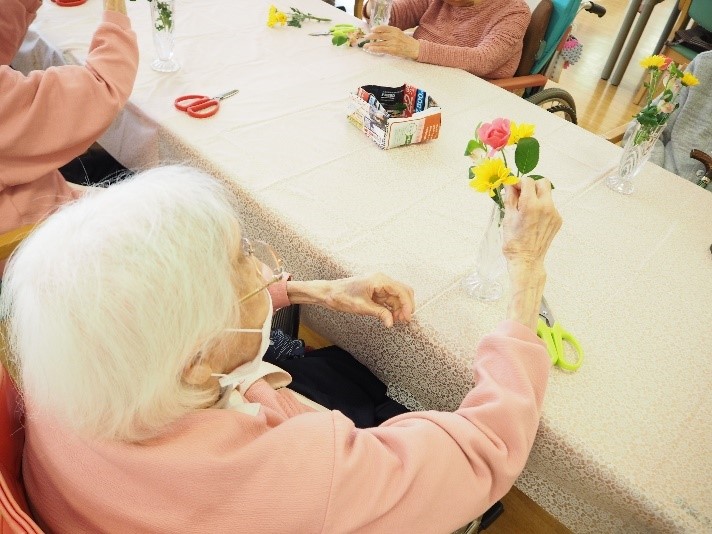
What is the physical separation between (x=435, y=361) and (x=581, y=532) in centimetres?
41

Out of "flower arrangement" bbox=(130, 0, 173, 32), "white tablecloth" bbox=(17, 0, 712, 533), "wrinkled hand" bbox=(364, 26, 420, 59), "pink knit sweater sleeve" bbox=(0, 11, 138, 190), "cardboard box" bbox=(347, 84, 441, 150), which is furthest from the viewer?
"wrinkled hand" bbox=(364, 26, 420, 59)

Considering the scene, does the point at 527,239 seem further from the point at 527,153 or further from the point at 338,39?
the point at 338,39

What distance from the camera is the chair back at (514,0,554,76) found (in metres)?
2.08

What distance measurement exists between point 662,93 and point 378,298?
2.83 feet

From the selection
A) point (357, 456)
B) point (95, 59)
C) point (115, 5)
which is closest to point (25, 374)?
point (357, 456)

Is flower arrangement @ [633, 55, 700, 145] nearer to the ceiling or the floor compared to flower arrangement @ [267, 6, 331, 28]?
nearer to the ceiling

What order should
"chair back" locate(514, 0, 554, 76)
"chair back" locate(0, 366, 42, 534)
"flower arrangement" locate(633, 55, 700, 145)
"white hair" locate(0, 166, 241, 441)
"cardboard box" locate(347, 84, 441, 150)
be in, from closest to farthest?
"white hair" locate(0, 166, 241, 441)
"chair back" locate(0, 366, 42, 534)
"flower arrangement" locate(633, 55, 700, 145)
"cardboard box" locate(347, 84, 441, 150)
"chair back" locate(514, 0, 554, 76)

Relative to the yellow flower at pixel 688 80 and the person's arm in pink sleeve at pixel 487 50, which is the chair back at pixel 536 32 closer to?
the person's arm in pink sleeve at pixel 487 50

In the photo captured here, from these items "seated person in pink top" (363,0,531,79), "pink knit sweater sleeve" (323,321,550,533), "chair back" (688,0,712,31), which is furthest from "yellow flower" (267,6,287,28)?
"chair back" (688,0,712,31)

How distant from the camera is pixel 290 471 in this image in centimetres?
61

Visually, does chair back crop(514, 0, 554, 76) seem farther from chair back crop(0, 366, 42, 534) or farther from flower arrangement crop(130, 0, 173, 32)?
chair back crop(0, 366, 42, 534)

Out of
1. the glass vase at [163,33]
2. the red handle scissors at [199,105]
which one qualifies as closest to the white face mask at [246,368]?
the red handle scissors at [199,105]

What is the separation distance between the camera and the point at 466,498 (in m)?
0.70

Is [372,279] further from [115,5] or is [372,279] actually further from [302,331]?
[115,5]
